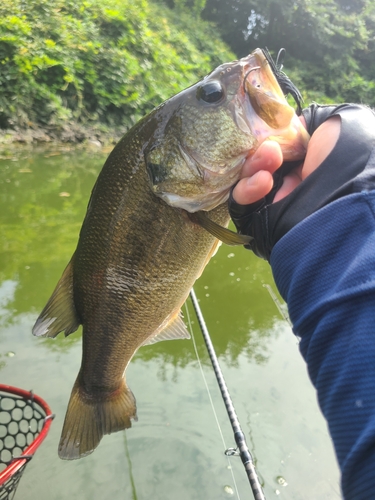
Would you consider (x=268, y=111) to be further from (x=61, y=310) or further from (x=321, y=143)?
A: (x=61, y=310)

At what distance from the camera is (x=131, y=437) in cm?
198

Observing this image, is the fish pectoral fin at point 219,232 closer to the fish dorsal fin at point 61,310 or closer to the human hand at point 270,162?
the human hand at point 270,162

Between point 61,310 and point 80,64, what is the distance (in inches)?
346

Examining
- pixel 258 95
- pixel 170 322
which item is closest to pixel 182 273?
pixel 170 322

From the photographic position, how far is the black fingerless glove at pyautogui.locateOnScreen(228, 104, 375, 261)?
2.95 feet

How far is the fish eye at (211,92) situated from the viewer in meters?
1.16

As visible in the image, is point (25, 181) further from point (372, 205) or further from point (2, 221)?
point (372, 205)

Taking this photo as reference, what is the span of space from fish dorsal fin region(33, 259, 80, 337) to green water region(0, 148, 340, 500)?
2.71 feet

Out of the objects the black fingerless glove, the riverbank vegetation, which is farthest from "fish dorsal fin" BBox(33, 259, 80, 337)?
the riverbank vegetation

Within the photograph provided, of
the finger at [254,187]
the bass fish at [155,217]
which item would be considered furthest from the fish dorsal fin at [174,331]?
the finger at [254,187]

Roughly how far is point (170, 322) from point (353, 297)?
3.07 feet

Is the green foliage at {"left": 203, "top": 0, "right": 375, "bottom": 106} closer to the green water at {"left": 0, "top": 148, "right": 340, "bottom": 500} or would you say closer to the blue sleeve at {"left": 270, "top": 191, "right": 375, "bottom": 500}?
the green water at {"left": 0, "top": 148, "right": 340, "bottom": 500}

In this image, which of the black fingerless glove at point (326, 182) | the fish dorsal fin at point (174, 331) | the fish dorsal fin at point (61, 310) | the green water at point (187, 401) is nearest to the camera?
the black fingerless glove at point (326, 182)

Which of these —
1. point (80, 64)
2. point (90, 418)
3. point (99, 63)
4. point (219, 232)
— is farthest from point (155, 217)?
point (99, 63)
